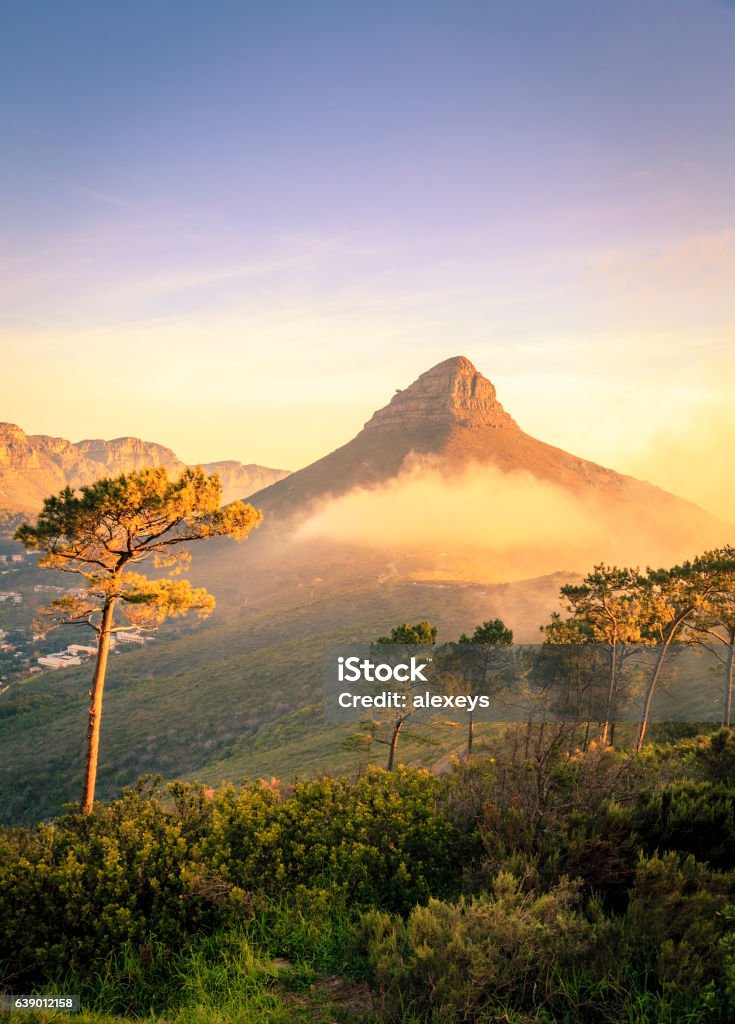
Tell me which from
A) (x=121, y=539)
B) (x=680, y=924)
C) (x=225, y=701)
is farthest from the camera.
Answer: (x=225, y=701)

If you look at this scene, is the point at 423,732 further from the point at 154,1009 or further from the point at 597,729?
the point at 154,1009

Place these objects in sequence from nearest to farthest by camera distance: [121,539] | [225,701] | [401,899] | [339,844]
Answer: [401,899]
[339,844]
[121,539]
[225,701]

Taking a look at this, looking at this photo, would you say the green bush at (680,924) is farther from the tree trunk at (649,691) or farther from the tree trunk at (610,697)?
the tree trunk at (610,697)

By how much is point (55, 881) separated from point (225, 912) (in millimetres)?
2035

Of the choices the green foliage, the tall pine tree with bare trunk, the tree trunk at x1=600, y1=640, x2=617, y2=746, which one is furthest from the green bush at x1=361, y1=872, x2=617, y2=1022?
the tree trunk at x1=600, y1=640, x2=617, y2=746

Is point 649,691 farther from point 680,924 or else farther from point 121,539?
point 680,924

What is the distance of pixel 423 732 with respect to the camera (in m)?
43.1

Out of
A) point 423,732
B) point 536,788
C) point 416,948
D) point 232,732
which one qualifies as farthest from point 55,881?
point 232,732

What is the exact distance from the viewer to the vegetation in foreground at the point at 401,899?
441 centimetres

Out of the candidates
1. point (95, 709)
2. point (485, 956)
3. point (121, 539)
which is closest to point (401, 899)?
point (485, 956)

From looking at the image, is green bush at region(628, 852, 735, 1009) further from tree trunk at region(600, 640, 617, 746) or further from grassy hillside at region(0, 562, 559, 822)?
grassy hillside at region(0, 562, 559, 822)

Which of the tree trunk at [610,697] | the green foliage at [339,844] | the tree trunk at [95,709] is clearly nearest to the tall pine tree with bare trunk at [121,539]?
the tree trunk at [95,709]

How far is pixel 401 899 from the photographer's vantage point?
21.4ft

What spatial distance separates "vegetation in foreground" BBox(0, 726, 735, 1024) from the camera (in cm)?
441
